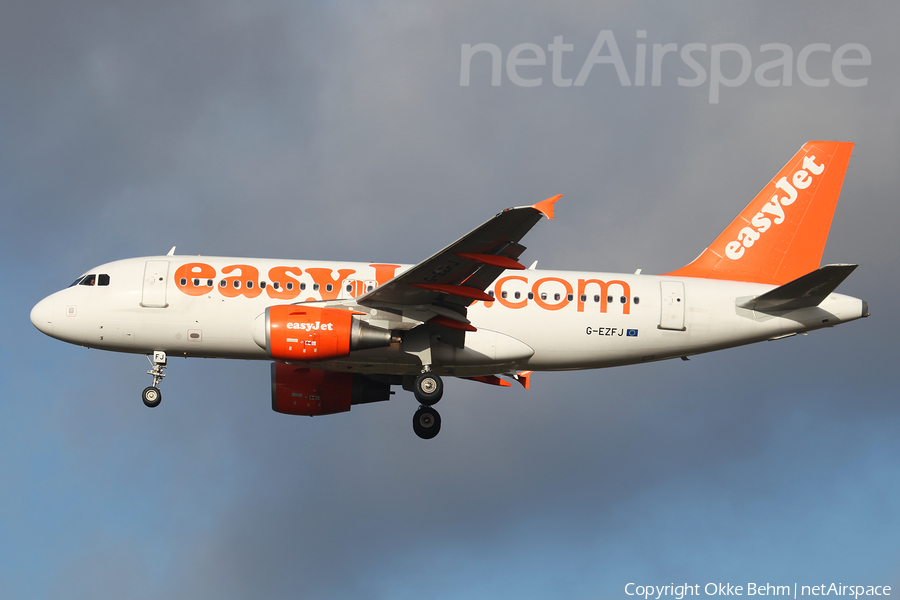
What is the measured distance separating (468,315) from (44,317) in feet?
47.0

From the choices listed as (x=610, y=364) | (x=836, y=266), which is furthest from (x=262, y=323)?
(x=836, y=266)

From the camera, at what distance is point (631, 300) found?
33281 millimetres

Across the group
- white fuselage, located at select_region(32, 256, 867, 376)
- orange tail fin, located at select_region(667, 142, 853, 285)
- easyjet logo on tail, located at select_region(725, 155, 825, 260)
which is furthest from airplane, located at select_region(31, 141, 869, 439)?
easyjet logo on tail, located at select_region(725, 155, 825, 260)

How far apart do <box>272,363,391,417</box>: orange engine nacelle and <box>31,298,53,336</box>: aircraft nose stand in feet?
25.6

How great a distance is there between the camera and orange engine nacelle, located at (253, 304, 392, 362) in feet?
98.0

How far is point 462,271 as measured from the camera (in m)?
29.3

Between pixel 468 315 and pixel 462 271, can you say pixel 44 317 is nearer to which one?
pixel 468 315

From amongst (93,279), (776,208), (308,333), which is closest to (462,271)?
(308,333)

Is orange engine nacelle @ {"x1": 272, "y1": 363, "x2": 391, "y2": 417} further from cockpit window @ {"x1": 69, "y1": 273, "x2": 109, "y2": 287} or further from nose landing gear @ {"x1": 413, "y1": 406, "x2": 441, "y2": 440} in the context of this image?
cockpit window @ {"x1": 69, "y1": 273, "x2": 109, "y2": 287}

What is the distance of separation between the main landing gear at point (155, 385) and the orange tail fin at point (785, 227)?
18.3 m

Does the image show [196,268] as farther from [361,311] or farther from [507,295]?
[507,295]

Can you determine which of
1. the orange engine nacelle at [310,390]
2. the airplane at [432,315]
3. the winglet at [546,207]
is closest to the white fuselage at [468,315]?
the airplane at [432,315]

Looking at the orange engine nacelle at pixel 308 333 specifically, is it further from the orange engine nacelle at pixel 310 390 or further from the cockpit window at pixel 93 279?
the cockpit window at pixel 93 279

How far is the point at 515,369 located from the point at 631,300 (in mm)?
4556
